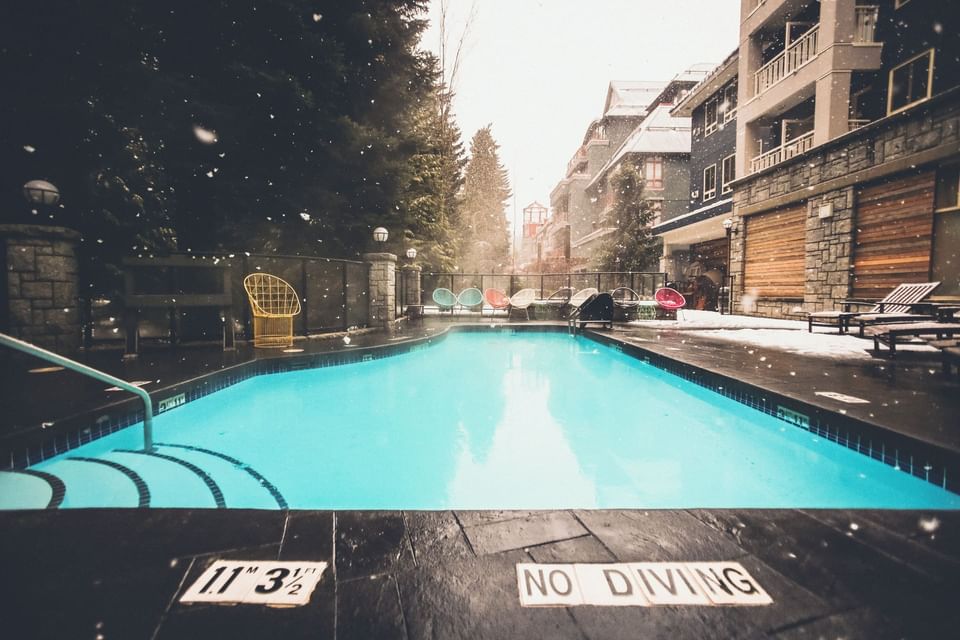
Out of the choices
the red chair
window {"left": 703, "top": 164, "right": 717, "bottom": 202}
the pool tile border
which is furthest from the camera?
window {"left": 703, "top": 164, "right": 717, "bottom": 202}

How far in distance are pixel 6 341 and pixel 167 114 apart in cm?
777

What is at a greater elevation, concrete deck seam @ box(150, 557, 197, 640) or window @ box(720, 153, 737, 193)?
window @ box(720, 153, 737, 193)

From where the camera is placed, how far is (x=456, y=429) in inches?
183

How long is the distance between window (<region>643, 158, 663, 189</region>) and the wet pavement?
81.0ft

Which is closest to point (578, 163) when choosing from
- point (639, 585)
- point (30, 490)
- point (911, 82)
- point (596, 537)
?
point (911, 82)

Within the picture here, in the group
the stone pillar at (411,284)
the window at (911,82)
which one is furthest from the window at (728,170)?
the stone pillar at (411,284)

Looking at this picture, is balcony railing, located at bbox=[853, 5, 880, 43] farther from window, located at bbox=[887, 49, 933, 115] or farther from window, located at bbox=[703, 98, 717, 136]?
window, located at bbox=[703, 98, 717, 136]

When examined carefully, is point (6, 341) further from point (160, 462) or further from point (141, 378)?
point (141, 378)

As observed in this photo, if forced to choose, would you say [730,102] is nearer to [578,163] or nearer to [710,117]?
[710,117]

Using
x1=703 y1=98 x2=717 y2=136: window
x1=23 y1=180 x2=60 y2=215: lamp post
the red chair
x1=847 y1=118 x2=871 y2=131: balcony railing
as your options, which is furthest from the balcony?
x1=23 y1=180 x2=60 y2=215: lamp post

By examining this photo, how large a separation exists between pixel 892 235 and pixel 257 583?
11375mm

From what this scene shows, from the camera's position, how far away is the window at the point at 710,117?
17041 mm

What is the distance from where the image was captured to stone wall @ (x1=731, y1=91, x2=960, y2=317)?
7258 mm

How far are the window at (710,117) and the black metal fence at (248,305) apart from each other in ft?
52.6
